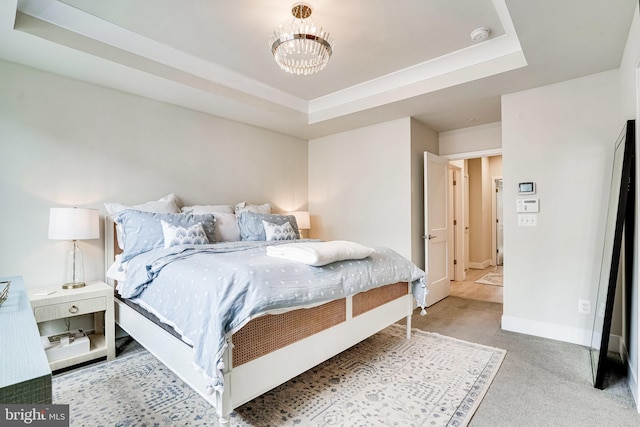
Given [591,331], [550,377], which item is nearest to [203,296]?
[550,377]

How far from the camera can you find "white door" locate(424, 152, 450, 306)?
4.02 meters

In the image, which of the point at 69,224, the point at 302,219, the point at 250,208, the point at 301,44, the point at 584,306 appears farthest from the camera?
the point at 302,219

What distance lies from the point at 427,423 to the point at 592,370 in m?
1.51

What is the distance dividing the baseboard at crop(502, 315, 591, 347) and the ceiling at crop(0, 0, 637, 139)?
225 centimetres

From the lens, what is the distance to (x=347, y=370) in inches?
91.0

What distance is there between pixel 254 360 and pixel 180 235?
55.5 inches

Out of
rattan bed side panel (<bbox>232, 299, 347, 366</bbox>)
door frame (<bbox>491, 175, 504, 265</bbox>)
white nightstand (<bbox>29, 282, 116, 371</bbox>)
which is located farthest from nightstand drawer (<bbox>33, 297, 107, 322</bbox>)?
door frame (<bbox>491, 175, 504, 265</bbox>)

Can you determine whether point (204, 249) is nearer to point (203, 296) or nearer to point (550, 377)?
point (203, 296)

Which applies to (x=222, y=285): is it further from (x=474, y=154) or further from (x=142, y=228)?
(x=474, y=154)

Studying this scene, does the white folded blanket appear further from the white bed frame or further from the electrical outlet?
the electrical outlet

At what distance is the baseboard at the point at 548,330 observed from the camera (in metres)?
2.80

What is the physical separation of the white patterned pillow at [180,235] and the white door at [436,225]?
8.84 ft

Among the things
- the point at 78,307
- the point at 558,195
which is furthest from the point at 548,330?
the point at 78,307

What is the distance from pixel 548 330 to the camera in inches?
116
